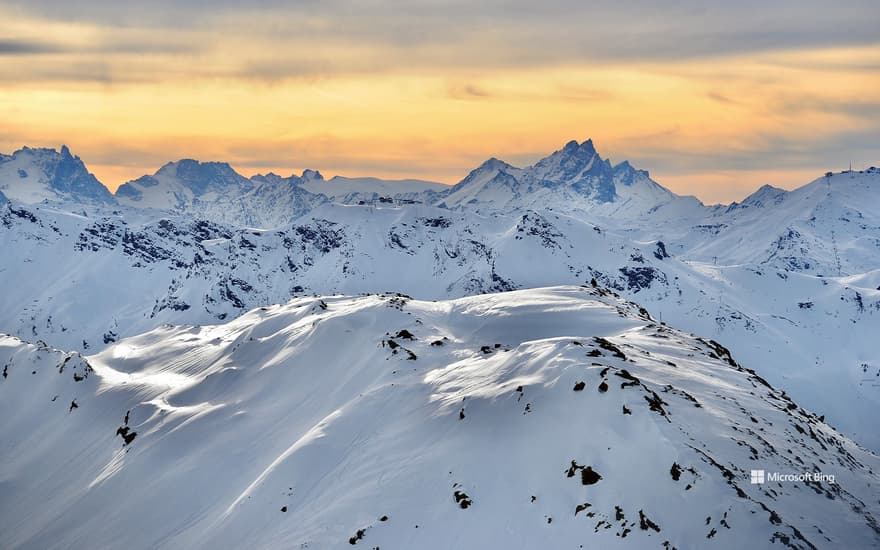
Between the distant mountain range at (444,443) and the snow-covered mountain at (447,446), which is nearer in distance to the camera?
the snow-covered mountain at (447,446)

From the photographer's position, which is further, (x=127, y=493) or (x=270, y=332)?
(x=270, y=332)

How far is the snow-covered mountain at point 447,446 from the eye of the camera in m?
31.8

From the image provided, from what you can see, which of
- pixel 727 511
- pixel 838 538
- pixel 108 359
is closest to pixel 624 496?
pixel 727 511

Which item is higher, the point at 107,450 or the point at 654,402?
the point at 654,402

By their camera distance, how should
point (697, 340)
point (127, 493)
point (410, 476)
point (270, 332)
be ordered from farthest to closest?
point (270, 332) < point (697, 340) < point (127, 493) < point (410, 476)

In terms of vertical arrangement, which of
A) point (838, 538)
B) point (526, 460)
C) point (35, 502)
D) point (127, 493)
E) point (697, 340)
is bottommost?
point (35, 502)

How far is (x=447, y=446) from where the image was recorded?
40531 millimetres

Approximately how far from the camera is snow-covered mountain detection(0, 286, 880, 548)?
1254 inches

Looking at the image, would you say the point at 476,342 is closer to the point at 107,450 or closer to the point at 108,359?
the point at 107,450

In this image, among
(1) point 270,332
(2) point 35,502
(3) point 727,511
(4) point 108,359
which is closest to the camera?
(3) point 727,511

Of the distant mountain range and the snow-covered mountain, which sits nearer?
the snow-covered mountain

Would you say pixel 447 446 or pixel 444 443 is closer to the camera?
pixel 447 446

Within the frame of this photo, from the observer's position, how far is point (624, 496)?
3120 centimetres

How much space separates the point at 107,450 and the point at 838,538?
72.1 meters
